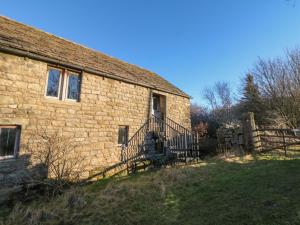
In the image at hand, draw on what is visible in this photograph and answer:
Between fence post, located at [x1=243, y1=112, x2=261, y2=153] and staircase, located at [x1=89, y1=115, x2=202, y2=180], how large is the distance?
9.26 ft

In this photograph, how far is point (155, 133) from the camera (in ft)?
35.0

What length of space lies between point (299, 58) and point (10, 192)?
22.7m

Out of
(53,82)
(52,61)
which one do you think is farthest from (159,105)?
(52,61)

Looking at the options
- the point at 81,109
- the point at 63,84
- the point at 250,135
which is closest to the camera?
the point at 63,84

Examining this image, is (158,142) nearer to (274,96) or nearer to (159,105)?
(159,105)

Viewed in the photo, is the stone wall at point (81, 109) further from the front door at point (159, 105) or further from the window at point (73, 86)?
the front door at point (159, 105)

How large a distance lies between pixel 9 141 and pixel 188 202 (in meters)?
5.65

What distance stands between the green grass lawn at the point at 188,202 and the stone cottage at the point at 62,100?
2.05 m

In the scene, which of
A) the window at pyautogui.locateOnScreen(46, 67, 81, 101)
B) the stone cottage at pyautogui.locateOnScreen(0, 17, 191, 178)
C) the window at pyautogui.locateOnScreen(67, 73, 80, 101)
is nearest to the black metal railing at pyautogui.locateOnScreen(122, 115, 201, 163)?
the stone cottage at pyautogui.locateOnScreen(0, 17, 191, 178)

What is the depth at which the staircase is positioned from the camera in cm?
887

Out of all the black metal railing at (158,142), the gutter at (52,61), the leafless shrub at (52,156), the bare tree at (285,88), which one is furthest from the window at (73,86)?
the bare tree at (285,88)

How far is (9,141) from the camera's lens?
19.1ft

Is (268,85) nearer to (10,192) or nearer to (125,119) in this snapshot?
(125,119)

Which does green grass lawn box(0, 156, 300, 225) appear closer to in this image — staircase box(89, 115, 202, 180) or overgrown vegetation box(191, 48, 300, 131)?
staircase box(89, 115, 202, 180)
